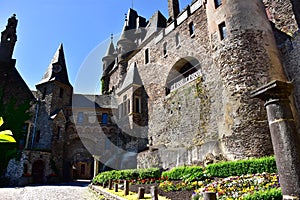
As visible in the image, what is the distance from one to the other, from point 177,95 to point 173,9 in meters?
10.4

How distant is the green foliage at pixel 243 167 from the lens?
382 inches

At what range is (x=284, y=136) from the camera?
14.7ft

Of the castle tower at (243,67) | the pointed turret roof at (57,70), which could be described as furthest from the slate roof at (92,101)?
the castle tower at (243,67)

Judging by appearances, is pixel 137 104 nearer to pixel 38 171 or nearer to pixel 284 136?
pixel 38 171

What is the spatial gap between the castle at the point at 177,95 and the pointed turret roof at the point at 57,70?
19 centimetres

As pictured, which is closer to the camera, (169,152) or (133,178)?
(133,178)

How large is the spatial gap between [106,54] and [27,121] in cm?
1789

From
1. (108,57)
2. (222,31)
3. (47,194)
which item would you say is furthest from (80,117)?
(222,31)

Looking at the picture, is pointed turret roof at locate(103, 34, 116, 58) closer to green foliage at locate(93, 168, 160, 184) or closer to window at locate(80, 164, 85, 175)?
window at locate(80, 164, 85, 175)

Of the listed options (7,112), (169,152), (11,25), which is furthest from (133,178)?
(11,25)

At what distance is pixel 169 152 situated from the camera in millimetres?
17594

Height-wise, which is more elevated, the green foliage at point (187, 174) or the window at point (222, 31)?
the window at point (222, 31)

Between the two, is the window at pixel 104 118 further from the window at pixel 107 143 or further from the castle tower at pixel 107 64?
the castle tower at pixel 107 64

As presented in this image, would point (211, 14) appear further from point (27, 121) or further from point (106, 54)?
point (106, 54)
